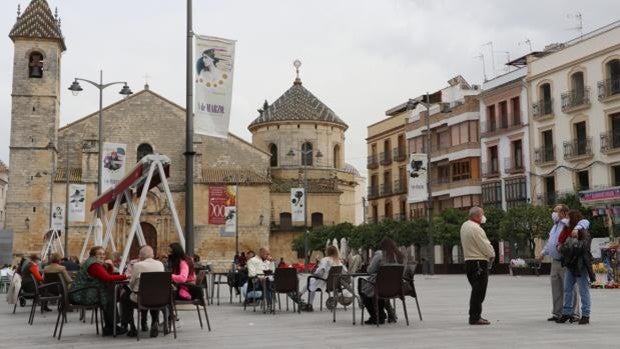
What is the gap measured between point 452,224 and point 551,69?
9508 mm

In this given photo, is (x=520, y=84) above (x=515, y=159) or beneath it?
above

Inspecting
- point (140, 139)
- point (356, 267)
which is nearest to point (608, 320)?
point (356, 267)

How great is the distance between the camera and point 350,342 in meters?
8.46

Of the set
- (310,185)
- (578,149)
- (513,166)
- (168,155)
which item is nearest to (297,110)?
(310,185)

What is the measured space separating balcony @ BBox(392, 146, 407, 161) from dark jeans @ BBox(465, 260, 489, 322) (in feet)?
140

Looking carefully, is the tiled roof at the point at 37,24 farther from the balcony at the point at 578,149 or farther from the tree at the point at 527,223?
the balcony at the point at 578,149

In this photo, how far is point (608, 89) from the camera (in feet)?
117

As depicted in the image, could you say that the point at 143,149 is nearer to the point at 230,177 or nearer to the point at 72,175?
the point at 72,175

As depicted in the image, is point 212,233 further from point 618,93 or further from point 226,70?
point 226,70

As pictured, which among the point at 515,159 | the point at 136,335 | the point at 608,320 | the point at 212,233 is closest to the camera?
the point at 136,335

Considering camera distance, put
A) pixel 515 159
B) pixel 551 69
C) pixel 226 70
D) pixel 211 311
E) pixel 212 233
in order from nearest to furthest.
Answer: pixel 226 70
pixel 211 311
pixel 551 69
pixel 515 159
pixel 212 233

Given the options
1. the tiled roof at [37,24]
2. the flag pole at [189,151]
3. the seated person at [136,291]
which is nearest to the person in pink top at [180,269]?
the seated person at [136,291]

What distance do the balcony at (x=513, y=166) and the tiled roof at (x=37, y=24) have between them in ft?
88.0

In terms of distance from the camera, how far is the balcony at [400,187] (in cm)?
5194
